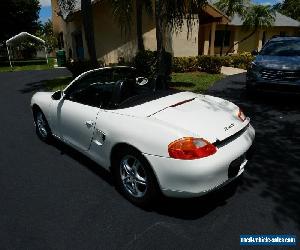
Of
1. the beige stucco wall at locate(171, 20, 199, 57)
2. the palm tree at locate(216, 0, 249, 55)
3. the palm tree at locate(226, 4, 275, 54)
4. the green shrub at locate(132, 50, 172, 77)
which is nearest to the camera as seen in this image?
the green shrub at locate(132, 50, 172, 77)

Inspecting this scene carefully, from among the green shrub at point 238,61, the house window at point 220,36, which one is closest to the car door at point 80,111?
the green shrub at point 238,61

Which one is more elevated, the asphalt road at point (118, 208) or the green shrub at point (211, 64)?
the green shrub at point (211, 64)

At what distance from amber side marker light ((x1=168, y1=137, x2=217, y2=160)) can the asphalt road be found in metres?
0.85

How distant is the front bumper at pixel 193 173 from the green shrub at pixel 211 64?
13.3 meters

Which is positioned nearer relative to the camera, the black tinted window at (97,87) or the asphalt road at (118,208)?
the asphalt road at (118,208)

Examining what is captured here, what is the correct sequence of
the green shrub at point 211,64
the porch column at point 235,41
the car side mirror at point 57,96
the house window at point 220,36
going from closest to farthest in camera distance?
the car side mirror at point 57,96 < the green shrub at point 211,64 < the house window at point 220,36 < the porch column at point 235,41

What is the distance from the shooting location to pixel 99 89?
4887 mm

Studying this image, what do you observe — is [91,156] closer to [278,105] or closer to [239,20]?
[278,105]

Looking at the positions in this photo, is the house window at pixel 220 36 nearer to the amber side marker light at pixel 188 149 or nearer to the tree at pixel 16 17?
the tree at pixel 16 17

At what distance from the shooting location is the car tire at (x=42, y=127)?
18.9ft

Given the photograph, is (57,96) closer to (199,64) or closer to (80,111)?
(80,111)

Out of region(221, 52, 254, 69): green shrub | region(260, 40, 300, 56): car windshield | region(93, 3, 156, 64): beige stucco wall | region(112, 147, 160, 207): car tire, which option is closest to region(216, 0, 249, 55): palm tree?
region(221, 52, 254, 69): green shrub

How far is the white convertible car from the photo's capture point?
128 inches

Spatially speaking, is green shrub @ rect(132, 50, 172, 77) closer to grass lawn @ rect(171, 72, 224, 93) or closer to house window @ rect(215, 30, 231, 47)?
grass lawn @ rect(171, 72, 224, 93)
